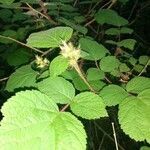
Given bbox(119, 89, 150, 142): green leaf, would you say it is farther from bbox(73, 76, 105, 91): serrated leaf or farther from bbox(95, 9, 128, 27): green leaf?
bbox(95, 9, 128, 27): green leaf

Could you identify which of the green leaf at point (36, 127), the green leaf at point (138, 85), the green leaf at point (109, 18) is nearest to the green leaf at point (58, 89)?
the green leaf at point (36, 127)

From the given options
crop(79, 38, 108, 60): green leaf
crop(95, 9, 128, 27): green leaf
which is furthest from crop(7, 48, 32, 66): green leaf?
crop(79, 38, 108, 60): green leaf

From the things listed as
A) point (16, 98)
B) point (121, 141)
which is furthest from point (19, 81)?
point (121, 141)

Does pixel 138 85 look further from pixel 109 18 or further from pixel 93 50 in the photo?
pixel 109 18

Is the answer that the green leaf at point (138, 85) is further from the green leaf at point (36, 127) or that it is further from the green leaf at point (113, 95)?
the green leaf at point (36, 127)

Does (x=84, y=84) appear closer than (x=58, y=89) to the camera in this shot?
No

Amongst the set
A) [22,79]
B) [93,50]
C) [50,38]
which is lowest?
[22,79]

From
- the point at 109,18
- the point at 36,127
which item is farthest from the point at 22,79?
the point at 109,18

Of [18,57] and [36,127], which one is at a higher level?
[36,127]
